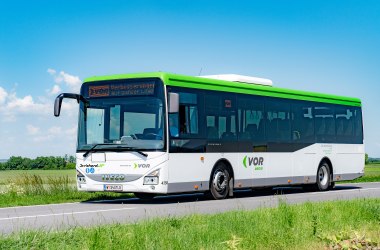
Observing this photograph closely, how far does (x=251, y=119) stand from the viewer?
22.2 m

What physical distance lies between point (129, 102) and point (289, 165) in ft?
23.0

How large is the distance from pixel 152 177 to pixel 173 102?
Result: 6.15ft

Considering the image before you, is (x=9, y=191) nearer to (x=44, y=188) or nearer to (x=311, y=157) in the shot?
(x=44, y=188)

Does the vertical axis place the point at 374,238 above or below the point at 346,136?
below

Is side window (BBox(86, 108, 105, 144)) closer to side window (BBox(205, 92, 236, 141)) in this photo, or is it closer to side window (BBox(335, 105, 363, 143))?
side window (BBox(205, 92, 236, 141))

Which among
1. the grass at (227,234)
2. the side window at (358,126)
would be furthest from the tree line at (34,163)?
the grass at (227,234)

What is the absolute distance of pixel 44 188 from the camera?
23.5 m

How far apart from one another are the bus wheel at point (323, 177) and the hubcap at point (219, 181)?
6390mm

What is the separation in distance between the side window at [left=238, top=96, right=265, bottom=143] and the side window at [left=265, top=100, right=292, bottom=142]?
1.25 feet

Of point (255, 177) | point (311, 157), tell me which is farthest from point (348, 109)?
point (255, 177)

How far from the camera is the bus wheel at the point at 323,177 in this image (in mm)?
26484

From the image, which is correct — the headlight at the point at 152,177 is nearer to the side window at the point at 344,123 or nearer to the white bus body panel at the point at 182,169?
the white bus body panel at the point at 182,169

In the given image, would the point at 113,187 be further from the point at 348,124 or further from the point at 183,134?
the point at 348,124

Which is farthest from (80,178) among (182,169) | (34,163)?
(34,163)
